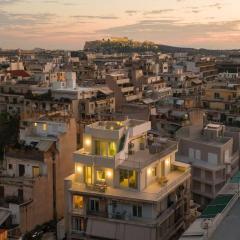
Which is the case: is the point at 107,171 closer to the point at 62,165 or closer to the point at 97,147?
the point at 97,147

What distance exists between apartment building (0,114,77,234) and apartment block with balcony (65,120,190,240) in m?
2.93

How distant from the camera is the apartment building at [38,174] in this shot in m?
24.2

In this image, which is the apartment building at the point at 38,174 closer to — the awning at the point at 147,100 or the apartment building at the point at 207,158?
the apartment building at the point at 207,158

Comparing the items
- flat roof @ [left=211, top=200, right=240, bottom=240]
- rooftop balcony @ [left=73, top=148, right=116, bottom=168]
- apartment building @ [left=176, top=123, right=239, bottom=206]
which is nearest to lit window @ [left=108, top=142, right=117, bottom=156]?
rooftop balcony @ [left=73, top=148, right=116, bottom=168]

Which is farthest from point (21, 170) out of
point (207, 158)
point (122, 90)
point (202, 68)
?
point (202, 68)

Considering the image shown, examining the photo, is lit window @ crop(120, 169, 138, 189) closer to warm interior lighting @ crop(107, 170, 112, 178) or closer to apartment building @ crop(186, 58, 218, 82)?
warm interior lighting @ crop(107, 170, 112, 178)

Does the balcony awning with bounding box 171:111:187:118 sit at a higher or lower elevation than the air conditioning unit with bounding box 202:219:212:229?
higher

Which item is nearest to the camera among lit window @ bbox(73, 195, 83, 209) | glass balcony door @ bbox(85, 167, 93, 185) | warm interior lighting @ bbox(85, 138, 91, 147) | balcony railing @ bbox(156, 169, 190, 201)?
balcony railing @ bbox(156, 169, 190, 201)

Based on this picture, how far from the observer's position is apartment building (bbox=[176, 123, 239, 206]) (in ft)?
94.5

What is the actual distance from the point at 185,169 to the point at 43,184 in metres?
6.78

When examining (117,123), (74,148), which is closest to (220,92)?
(74,148)

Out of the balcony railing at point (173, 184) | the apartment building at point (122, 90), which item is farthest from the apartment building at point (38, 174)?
the apartment building at point (122, 90)

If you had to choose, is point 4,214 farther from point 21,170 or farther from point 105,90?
point 105,90

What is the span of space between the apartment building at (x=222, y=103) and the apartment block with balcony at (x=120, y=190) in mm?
19973
